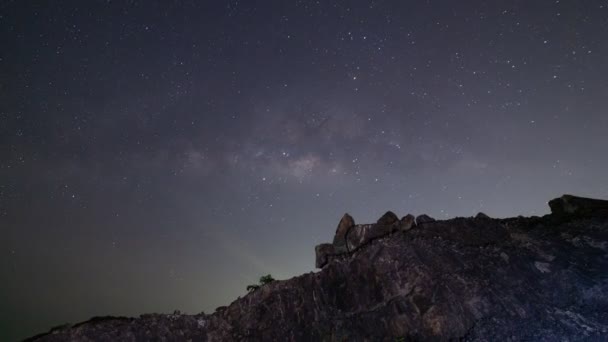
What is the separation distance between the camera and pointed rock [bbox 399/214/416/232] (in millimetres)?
27266

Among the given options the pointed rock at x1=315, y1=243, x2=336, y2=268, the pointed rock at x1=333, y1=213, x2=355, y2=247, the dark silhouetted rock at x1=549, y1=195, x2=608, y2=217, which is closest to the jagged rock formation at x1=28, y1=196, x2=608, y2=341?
the dark silhouetted rock at x1=549, y1=195, x2=608, y2=217

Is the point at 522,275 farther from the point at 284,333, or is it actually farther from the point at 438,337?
the point at 284,333

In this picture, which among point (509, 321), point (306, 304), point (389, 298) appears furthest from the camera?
point (306, 304)

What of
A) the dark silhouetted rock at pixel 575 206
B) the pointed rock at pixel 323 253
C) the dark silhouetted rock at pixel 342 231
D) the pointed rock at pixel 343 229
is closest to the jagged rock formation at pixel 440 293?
the dark silhouetted rock at pixel 575 206

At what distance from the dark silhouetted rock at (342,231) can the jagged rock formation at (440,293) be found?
1.71m

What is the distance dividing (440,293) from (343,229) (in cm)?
988

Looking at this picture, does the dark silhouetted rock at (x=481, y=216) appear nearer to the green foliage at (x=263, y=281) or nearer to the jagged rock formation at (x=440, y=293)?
the jagged rock formation at (x=440, y=293)

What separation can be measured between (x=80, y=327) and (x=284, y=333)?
483 inches

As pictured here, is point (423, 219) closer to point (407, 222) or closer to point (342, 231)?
point (407, 222)

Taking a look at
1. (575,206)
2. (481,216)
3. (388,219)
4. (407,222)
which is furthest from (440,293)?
(575,206)

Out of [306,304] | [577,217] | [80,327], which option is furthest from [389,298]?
[80,327]

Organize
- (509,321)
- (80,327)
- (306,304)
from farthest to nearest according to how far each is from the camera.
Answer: (306,304) < (80,327) < (509,321)

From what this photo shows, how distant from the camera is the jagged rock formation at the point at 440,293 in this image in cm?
1975

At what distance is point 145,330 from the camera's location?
22.4m
